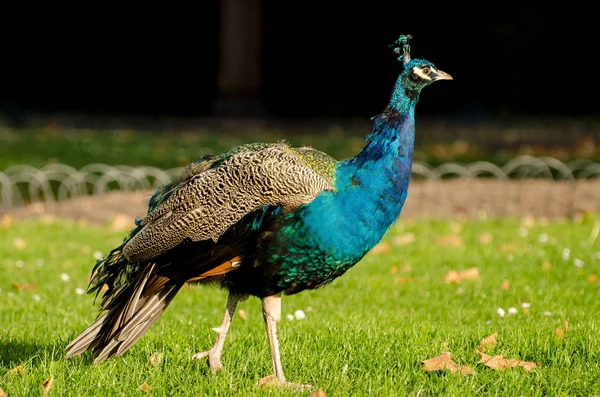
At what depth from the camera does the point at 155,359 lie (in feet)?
13.8

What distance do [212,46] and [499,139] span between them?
9.15m

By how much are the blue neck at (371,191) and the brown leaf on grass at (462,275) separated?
261 centimetres

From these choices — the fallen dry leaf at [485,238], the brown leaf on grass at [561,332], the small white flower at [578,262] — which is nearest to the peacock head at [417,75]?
the brown leaf on grass at [561,332]

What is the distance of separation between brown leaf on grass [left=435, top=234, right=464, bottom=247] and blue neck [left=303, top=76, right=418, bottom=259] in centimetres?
386

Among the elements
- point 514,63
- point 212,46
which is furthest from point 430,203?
point 212,46

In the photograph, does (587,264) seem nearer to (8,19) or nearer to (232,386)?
(232,386)

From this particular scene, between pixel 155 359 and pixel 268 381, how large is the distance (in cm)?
65

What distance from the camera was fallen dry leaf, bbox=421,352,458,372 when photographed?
3957 mm

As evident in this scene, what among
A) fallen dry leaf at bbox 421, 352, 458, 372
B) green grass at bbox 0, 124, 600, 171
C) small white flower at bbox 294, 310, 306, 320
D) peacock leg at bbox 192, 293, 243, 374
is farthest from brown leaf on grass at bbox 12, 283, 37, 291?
green grass at bbox 0, 124, 600, 171

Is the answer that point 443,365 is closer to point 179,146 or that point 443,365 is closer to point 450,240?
point 450,240

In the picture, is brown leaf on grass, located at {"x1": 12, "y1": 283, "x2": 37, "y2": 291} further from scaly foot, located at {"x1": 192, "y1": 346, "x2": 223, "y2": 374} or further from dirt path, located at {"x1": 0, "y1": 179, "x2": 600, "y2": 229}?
dirt path, located at {"x1": 0, "y1": 179, "x2": 600, "y2": 229}

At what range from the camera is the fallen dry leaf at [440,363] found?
396 cm

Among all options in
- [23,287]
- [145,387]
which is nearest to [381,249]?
[23,287]

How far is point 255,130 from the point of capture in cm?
1700
